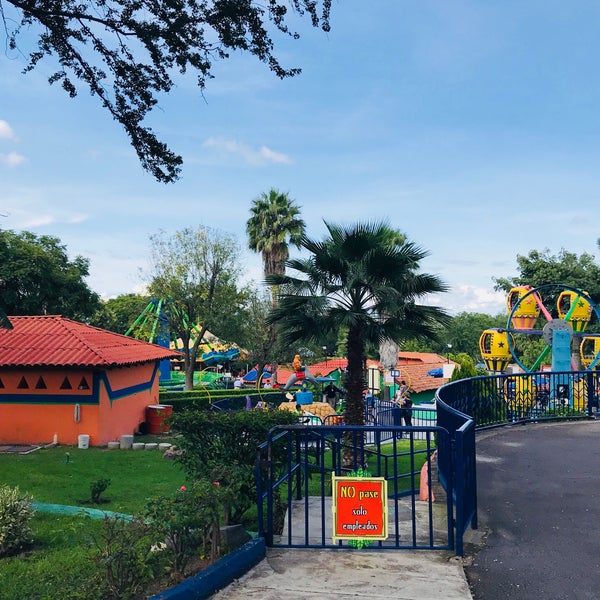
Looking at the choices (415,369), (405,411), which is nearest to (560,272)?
(415,369)

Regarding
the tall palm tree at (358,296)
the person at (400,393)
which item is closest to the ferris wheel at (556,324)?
the person at (400,393)

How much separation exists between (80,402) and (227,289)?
20.3 m

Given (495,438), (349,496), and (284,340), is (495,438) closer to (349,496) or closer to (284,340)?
(284,340)

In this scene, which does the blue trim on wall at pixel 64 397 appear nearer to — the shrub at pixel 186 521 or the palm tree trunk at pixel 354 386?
the palm tree trunk at pixel 354 386

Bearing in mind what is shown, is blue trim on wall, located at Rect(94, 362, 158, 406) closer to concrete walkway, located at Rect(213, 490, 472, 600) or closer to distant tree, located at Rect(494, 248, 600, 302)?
concrete walkway, located at Rect(213, 490, 472, 600)

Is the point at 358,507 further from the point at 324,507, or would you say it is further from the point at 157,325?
the point at 157,325

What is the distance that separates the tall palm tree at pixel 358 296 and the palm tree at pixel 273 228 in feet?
94.6

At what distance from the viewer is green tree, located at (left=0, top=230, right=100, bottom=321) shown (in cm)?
3161

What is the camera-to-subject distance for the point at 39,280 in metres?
32.3

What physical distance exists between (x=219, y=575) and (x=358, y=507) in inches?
53.7

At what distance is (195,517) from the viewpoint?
197 inches

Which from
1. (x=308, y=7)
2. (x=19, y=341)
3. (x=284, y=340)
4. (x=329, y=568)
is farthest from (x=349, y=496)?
(x=19, y=341)

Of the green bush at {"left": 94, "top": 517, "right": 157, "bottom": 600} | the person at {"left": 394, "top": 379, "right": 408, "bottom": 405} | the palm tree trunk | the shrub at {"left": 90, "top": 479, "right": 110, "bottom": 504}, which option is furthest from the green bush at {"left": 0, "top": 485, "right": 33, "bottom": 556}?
the person at {"left": 394, "top": 379, "right": 408, "bottom": 405}

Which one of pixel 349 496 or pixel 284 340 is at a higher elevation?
pixel 284 340
